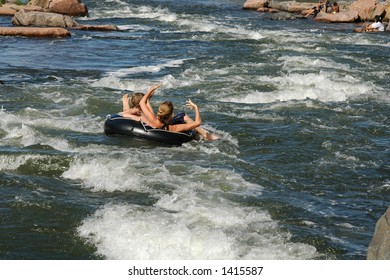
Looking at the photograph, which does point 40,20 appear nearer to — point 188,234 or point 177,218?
point 177,218

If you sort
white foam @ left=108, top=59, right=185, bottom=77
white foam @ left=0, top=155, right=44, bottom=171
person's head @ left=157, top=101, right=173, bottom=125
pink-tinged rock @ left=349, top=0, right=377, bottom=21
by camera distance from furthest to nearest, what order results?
pink-tinged rock @ left=349, top=0, right=377, bottom=21
white foam @ left=108, top=59, right=185, bottom=77
person's head @ left=157, top=101, right=173, bottom=125
white foam @ left=0, top=155, right=44, bottom=171

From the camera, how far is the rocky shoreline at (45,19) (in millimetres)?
27422

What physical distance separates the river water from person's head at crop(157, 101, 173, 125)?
0.52 metres

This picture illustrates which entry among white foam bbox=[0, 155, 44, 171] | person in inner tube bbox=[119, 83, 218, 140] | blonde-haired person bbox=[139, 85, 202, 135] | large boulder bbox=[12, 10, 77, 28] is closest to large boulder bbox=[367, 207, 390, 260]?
blonde-haired person bbox=[139, 85, 202, 135]

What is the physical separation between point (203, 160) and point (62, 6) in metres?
23.5

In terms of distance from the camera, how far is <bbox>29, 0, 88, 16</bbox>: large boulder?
33719 millimetres

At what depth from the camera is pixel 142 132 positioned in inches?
512

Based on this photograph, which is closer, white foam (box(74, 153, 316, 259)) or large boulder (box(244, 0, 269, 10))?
white foam (box(74, 153, 316, 259))

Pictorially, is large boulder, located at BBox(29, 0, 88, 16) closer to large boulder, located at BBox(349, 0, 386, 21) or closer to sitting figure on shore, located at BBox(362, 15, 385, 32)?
sitting figure on shore, located at BBox(362, 15, 385, 32)

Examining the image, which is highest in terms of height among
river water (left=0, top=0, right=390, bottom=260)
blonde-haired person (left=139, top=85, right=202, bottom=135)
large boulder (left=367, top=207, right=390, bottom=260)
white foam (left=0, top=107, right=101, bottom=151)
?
large boulder (left=367, top=207, right=390, bottom=260)

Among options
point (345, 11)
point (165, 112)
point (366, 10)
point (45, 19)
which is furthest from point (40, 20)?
point (165, 112)

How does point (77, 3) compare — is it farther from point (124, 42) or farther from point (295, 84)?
point (295, 84)

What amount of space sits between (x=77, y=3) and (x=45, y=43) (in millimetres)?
8829

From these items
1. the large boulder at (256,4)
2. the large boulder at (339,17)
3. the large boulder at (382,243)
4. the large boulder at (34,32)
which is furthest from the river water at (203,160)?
the large boulder at (256,4)
